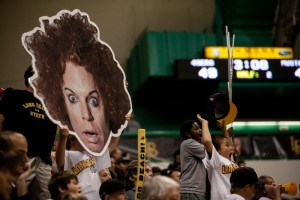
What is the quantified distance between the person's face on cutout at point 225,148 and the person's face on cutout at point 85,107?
1.16 metres

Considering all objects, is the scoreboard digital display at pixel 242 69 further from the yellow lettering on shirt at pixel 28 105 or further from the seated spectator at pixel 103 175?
the yellow lettering on shirt at pixel 28 105

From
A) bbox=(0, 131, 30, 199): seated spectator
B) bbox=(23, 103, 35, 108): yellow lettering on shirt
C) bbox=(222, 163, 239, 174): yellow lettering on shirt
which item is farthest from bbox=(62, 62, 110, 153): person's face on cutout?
bbox=(0, 131, 30, 199): seated spectator

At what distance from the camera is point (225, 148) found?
6609 mm

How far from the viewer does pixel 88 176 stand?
244 inches

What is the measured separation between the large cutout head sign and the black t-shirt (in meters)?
0.07

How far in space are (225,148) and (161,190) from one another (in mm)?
2309

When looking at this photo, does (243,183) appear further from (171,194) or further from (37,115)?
(37,115)

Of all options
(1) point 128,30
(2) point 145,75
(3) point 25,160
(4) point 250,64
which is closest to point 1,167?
(3) point 25,160

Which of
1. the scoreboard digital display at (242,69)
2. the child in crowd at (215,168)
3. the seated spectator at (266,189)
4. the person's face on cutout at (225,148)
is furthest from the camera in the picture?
the scoreboard digital display at (242,69)

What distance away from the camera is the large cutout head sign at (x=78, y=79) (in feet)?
18.5

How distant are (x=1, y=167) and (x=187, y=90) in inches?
437

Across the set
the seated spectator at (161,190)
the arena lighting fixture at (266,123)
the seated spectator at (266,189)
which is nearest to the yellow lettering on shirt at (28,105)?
the seated spectator at (161,190)

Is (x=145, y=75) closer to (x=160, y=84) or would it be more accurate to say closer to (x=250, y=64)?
(x=160, y=84)

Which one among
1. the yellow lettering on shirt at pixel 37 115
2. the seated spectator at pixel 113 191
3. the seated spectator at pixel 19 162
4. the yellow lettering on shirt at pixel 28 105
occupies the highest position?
the yellow lettering on shirt at pixel 28 105
